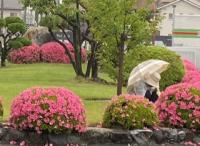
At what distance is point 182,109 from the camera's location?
1143cm

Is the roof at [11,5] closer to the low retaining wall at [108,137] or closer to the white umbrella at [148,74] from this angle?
the white umbrella at [148,74]

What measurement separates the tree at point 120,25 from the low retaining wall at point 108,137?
4.45 meters

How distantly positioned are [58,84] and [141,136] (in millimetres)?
11914

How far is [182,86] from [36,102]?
10.5 feet

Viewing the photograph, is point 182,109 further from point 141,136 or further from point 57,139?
point 57,139

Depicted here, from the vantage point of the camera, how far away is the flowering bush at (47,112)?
10.1m

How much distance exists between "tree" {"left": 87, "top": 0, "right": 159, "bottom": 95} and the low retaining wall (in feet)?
14.6

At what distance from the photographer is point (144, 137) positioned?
10766 millimetres

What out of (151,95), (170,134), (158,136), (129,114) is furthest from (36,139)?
(151,95)

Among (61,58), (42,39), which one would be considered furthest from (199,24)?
(42,39)

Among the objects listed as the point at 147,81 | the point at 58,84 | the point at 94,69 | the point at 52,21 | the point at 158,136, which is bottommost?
the point at 58,84

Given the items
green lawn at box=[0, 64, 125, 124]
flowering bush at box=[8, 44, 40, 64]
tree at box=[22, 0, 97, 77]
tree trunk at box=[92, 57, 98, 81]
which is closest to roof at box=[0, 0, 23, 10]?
flowering bush at box=[8, 44, 40, 64]

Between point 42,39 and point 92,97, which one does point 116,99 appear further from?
point 42,39

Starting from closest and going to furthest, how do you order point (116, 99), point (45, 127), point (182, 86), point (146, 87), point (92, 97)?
point (45, 127), point (116, 99), point (182, 86), point (146, 87), point (92, 97)
